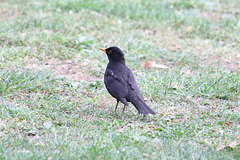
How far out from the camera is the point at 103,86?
6.17 meters

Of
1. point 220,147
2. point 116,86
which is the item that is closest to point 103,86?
point 116,86

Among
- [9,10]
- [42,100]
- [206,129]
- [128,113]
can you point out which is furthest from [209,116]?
Answer: [9,10]

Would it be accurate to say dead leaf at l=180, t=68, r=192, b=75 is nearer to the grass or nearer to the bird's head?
the grass

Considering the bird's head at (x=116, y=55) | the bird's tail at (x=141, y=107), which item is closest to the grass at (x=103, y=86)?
the bird's tail at (x=141, y=107)

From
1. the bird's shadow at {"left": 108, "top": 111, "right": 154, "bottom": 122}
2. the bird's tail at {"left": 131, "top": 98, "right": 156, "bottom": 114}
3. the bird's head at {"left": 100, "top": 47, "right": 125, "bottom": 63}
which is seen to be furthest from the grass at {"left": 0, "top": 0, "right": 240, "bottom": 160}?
the bird's head at {"left": 100, "top": 47, "right": 125, "bottom": 63}

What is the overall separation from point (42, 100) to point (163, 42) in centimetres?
389

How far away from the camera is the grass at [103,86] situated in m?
4.10

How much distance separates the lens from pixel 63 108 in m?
5.18

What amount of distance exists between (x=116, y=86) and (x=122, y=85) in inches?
3.5

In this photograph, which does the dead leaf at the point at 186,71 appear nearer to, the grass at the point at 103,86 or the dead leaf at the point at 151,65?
the grass at the point at 103,86

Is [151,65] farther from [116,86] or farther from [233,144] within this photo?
[233,144]

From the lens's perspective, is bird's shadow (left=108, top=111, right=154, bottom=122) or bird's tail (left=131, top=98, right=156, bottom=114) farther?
bird's shadow (left=108, top=111, right=154, bottom=122)

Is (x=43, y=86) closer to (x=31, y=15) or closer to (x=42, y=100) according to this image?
(x=42, y=100)

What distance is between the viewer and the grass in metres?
4.10
